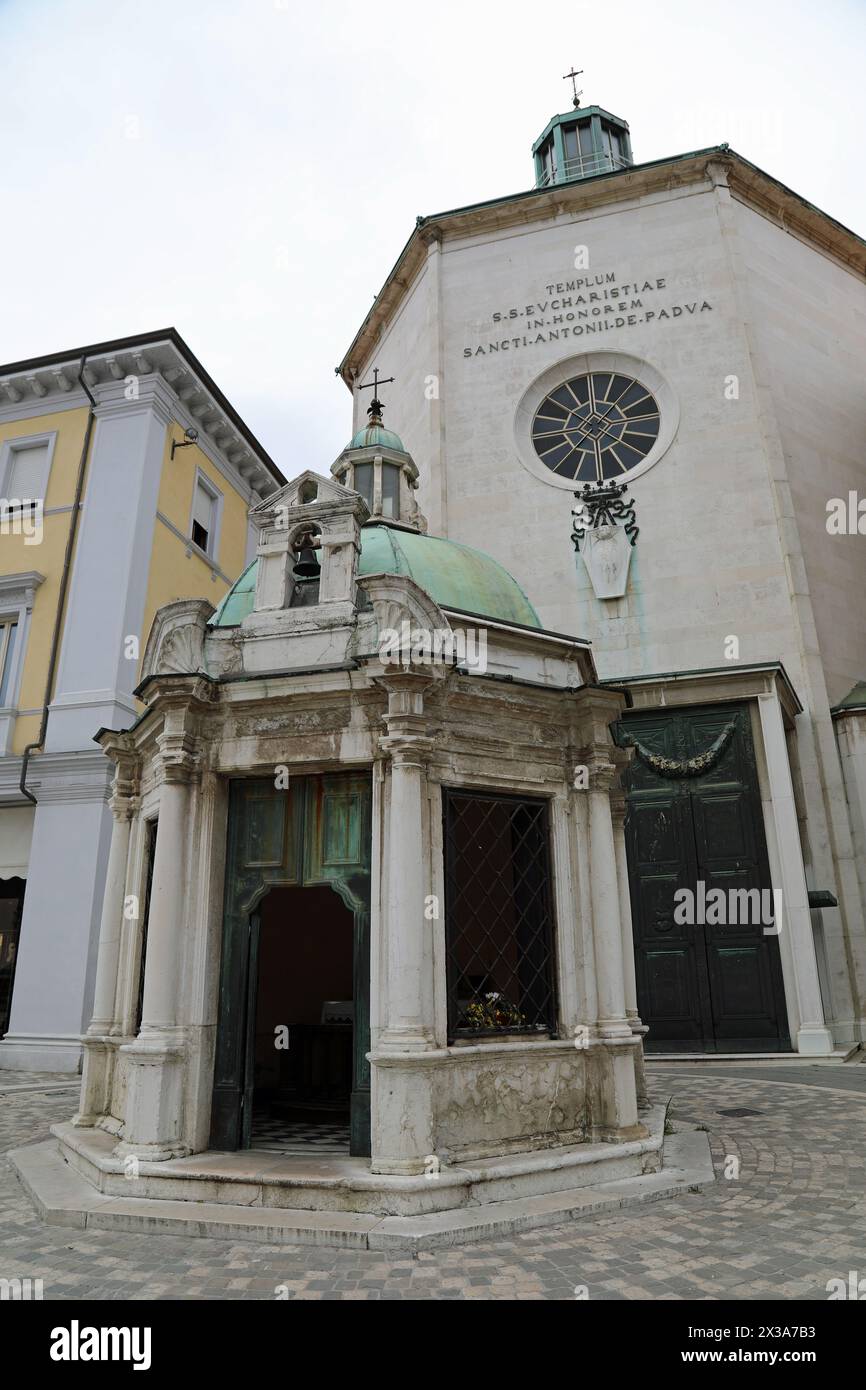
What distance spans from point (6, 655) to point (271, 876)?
1385cm

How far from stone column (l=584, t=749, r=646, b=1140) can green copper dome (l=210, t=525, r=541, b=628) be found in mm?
2140

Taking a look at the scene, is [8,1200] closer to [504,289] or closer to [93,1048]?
[93,1048]

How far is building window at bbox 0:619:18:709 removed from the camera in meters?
18.8

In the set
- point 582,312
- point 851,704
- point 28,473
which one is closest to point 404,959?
point 851,704

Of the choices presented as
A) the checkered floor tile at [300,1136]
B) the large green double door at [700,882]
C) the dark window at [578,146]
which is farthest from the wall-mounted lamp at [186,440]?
the checkered floor tile at [300,1136]

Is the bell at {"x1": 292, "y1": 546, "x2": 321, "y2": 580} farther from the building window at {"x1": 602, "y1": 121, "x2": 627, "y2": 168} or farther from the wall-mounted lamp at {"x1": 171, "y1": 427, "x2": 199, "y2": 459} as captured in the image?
the building window at {"x1": 602, "y1": 121, "x2": 627, "y2": 168}

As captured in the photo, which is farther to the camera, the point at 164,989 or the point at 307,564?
the point at 307,564

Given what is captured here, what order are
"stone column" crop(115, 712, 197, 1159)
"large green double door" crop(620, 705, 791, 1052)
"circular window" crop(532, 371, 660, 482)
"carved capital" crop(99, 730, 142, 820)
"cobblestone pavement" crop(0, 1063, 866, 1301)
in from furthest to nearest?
"circular window" crop(532, 371, 660, 482), "large green double door" crop(620, 705, 791, 1052), "carved capital" crop(99, 730, 142, 820), "stone column" crop(115, 712, 197, 1159), "cobblestone pavement" crop(0, 1063, 866, 1301)

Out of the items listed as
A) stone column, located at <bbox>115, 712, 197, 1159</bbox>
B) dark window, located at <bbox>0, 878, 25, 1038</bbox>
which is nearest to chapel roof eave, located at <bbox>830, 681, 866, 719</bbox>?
stone column, located at <bbox>115, 712, 197, 1159</bbox>

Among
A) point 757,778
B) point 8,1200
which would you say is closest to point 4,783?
point 8,1200

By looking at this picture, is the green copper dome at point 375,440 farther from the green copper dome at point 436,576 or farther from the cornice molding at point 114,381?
the cornice molding at point 114,381

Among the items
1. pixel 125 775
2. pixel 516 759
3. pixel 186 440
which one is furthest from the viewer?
pixel 186 440

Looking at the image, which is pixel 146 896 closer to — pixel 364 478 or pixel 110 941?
pixel 110 941

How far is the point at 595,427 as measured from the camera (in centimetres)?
2078
